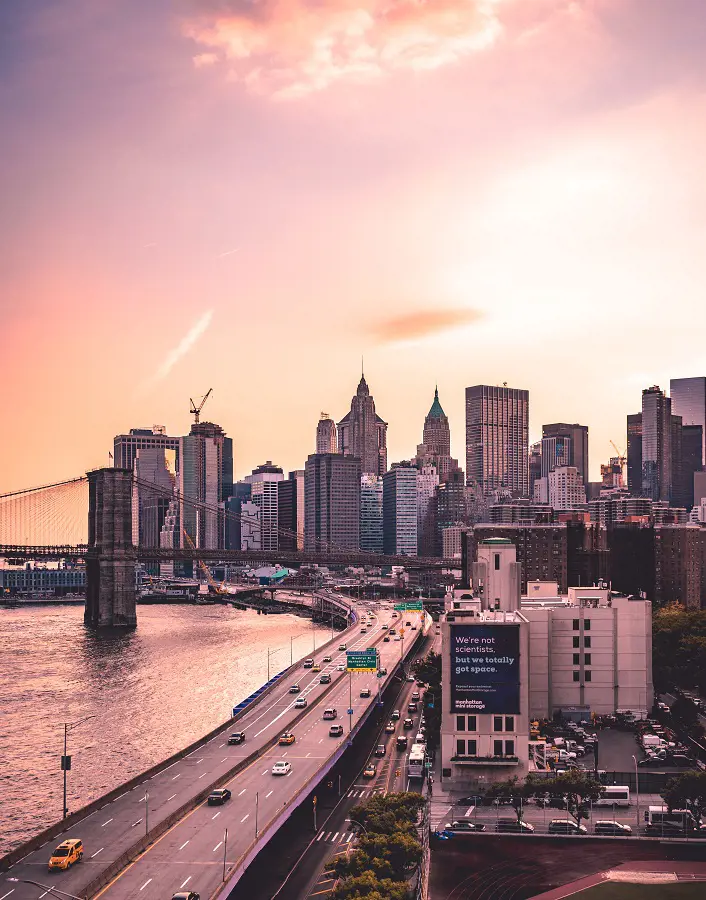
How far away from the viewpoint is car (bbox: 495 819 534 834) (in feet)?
149

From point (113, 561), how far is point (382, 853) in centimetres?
11810

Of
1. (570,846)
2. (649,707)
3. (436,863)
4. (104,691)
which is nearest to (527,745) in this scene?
(570,846)

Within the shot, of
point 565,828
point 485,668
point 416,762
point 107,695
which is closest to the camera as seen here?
point 565,828

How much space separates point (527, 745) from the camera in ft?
176

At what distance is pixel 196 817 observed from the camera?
43344mm

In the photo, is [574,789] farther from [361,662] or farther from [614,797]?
[361,662]

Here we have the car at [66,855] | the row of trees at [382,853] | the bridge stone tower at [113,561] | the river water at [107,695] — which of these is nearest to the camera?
the row of trees at [382,853]

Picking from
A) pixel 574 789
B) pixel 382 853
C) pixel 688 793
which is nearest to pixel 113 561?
pixel 574 789

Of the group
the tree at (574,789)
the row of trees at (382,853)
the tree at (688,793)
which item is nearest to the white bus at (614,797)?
the tree at (574,789)

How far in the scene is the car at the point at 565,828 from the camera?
45.5m

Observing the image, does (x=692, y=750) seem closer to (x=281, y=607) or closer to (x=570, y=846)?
(x=570, y=846)

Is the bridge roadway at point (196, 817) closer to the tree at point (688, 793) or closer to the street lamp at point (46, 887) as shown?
the street lamp at point (46, 887)

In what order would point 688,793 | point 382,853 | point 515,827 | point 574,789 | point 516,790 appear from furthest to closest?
1. point 516,790
2. point 574,789
3. point 688,793
4. point 515,827
5. point 382,853

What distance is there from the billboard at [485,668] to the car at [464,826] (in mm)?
8799
